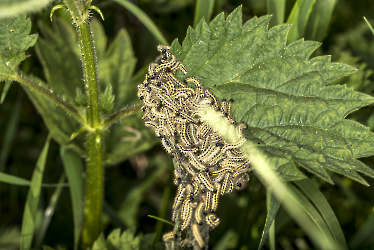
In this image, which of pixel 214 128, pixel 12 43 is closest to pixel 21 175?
pixel 12 43

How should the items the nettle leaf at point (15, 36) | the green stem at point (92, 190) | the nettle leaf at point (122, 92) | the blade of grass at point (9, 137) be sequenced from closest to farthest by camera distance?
the nettle leaf at point (15, 36)
the green stem at point (92, 190)
the nettle leaf at point (122, 92)
the blade of grass at point (9, 137)

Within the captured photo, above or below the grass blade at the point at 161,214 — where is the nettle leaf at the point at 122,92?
above

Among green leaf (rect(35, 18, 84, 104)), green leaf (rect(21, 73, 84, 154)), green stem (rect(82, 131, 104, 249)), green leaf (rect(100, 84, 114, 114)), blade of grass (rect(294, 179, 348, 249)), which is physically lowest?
blade of grass (rect(294, 179, 348, 249))

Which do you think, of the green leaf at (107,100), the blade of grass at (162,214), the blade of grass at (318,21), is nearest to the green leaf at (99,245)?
the blade of grass at (162,214)

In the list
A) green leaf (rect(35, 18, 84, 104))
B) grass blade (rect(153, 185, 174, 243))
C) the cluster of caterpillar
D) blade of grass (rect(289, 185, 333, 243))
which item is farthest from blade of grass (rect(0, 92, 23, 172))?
blade of grass (rect(289, 185, 333, 243))

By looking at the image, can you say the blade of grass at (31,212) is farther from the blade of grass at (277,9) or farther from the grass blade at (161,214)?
the blade of grass at (277,9)

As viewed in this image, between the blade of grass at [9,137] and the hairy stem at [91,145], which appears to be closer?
the hairy stem at [91,145]

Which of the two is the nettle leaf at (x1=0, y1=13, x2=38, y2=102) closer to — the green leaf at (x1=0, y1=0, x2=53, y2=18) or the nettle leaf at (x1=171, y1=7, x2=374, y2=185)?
the green leaf at (x1=0, y1=0, x2=53, y2=18)

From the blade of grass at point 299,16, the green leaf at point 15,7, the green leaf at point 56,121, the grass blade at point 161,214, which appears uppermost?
the green leaf at point 56,121
